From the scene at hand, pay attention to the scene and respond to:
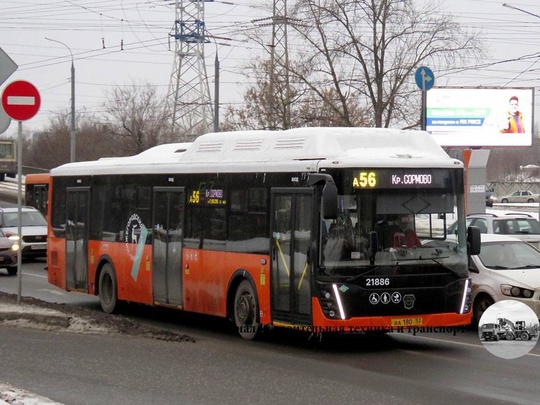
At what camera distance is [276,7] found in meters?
40.8

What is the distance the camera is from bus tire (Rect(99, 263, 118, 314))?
17.9m

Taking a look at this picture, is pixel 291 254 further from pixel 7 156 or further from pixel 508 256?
pixel 7 156

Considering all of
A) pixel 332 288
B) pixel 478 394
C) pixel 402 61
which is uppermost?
pixel 402 61

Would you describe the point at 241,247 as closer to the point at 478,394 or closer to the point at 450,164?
the point at 450,164

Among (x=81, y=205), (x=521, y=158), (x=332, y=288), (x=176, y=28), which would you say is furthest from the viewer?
(x=521, y=158)

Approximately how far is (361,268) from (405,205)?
101 cm

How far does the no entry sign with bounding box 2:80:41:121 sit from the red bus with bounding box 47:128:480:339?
7.30 ft

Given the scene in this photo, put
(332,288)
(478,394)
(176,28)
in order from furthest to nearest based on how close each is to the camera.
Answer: (176,28) < (332,288) < (478,394)

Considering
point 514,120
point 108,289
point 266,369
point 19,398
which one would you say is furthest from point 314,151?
point 514,120

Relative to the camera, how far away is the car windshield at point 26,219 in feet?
105

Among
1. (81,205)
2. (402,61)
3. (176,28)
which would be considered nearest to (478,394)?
(81,205)

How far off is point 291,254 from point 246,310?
1.39 meters

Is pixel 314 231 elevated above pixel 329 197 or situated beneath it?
situated beneath

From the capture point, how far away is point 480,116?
47438 mm
